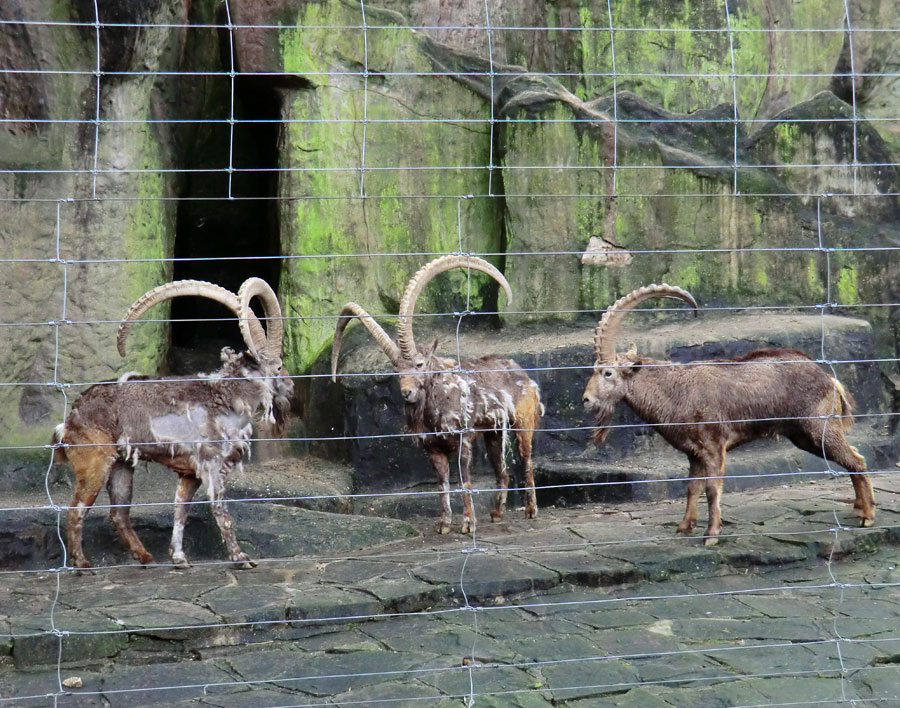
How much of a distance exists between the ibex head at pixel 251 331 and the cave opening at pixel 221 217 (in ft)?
9.68

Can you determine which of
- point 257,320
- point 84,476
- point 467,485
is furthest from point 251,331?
point 467,485

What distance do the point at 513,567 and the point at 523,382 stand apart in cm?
206

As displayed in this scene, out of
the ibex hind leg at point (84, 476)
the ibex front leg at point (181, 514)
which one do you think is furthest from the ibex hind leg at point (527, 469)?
the ibex hind leg at point (84, 476)

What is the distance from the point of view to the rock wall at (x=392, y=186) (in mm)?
9078

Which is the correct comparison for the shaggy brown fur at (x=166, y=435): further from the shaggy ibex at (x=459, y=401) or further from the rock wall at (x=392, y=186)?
the rock wall at (x=392, y=186)

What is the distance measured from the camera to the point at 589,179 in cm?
1009

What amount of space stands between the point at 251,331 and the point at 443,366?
1.55 metres

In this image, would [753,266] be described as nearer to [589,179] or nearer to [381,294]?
[589,179]

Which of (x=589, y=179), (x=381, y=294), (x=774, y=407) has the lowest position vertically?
(x=774, y=407)

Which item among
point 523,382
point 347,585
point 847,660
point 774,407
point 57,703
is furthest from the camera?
point 523,382

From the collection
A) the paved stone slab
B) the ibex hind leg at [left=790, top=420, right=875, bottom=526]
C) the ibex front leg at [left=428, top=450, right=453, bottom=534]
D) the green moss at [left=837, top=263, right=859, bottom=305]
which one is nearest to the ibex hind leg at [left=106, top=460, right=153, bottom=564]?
the paved stone slab

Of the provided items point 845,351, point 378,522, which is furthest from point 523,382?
point 845,351

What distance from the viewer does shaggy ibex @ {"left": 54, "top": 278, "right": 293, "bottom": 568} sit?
24.7 ft

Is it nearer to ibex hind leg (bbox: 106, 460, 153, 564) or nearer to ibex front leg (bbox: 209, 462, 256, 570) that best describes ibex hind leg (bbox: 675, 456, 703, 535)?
ibex front leg (bbox: 209, 462, 256, 570)
